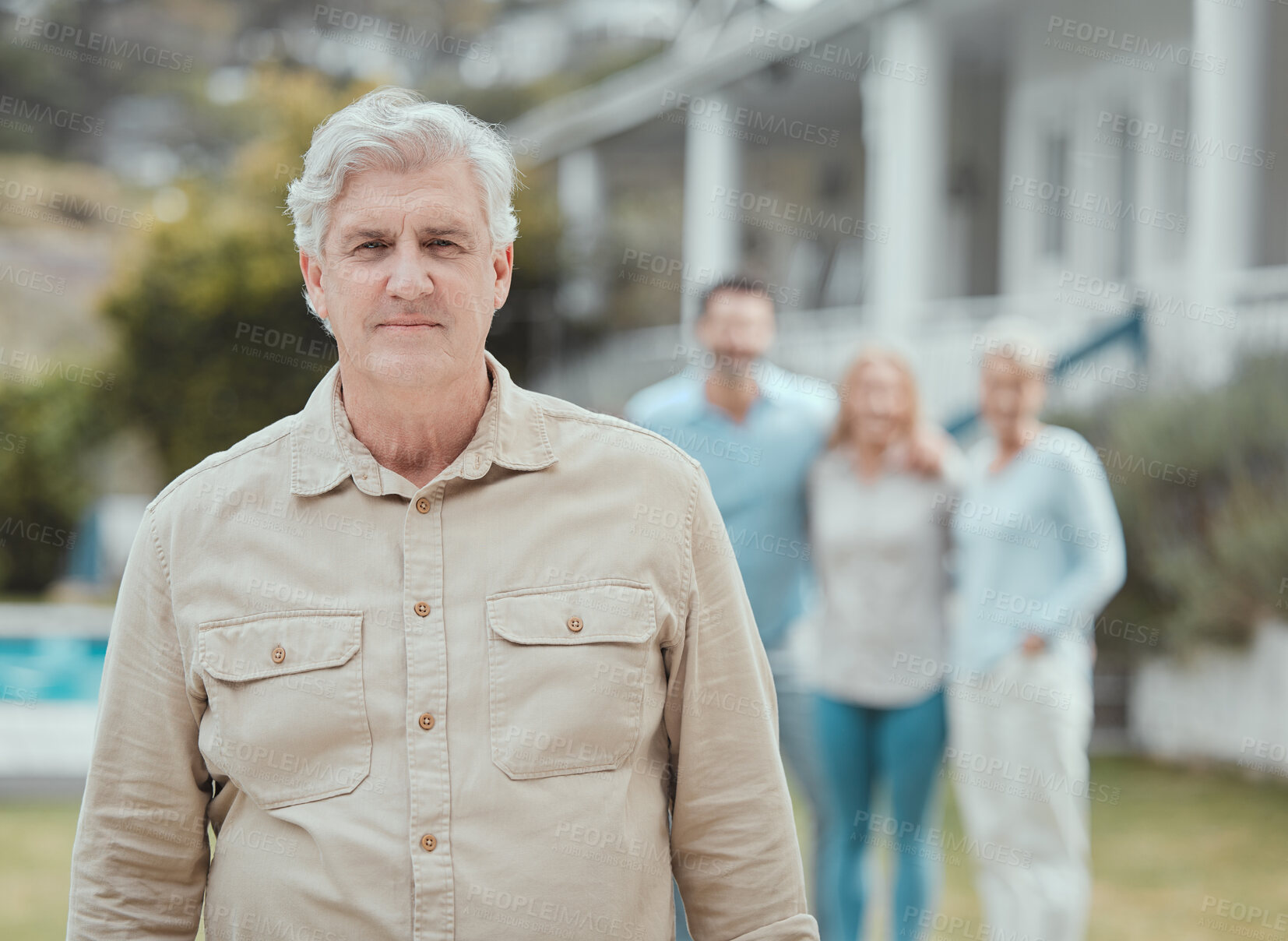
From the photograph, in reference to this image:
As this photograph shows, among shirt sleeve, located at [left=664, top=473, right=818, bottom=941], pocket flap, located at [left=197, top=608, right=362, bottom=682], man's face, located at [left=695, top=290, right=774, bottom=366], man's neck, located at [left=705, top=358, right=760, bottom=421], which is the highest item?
man's face, located at [left=695, top=290, right=774, bottom=366]

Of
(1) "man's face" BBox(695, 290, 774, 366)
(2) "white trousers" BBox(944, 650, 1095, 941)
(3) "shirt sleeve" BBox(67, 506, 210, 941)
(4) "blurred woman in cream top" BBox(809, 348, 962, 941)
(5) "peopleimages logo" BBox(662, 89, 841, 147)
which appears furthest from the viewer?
(5) "peopleimages logo" BBox(662, 89, 841, 147)

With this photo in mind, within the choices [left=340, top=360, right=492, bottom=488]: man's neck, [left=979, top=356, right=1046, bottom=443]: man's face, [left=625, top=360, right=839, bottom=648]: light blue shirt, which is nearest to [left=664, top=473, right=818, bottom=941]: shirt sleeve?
[left=340, top=360, right=492, bottom=488]: man's neck

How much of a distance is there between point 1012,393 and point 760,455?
0.85 m

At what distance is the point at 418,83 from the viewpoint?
3294 centimetres

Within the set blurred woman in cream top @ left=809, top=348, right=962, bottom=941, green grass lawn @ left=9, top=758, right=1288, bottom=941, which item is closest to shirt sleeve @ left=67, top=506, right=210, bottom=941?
blurred woman in cream top @ left=809, top=348, right=962, bottom=941

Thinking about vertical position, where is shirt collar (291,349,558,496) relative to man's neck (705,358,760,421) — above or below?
below

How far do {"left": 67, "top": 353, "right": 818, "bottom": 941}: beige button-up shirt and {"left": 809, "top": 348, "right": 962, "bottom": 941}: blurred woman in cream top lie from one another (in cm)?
236

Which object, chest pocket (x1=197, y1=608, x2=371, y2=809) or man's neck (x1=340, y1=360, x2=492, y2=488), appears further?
man's neck (x1=340, y1=360, x2=492, y2=488)

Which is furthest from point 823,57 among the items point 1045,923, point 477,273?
point 477,273

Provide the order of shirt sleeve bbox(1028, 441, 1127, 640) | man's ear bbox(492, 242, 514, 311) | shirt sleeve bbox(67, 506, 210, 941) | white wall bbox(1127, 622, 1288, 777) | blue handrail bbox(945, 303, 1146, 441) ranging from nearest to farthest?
1. shirt sleeve bbox(67, 506, 210, 941)
2. man's ear bbox(492, 242, 514, 311)
3. shirt sleeve bbox(1028, 441, 1127, 640)
4. white wall bbox(1127, 622, 1288, 777)
5. blue handrail bbox(945, 303, 1146, 441)

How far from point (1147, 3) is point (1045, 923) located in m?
9.05

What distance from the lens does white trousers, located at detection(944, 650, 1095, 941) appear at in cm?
408

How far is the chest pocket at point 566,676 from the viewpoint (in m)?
1.90

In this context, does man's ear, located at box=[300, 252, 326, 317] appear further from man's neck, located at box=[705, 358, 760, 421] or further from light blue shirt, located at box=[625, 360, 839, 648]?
man's neck, located at box=[705, 358, 760, 421]
